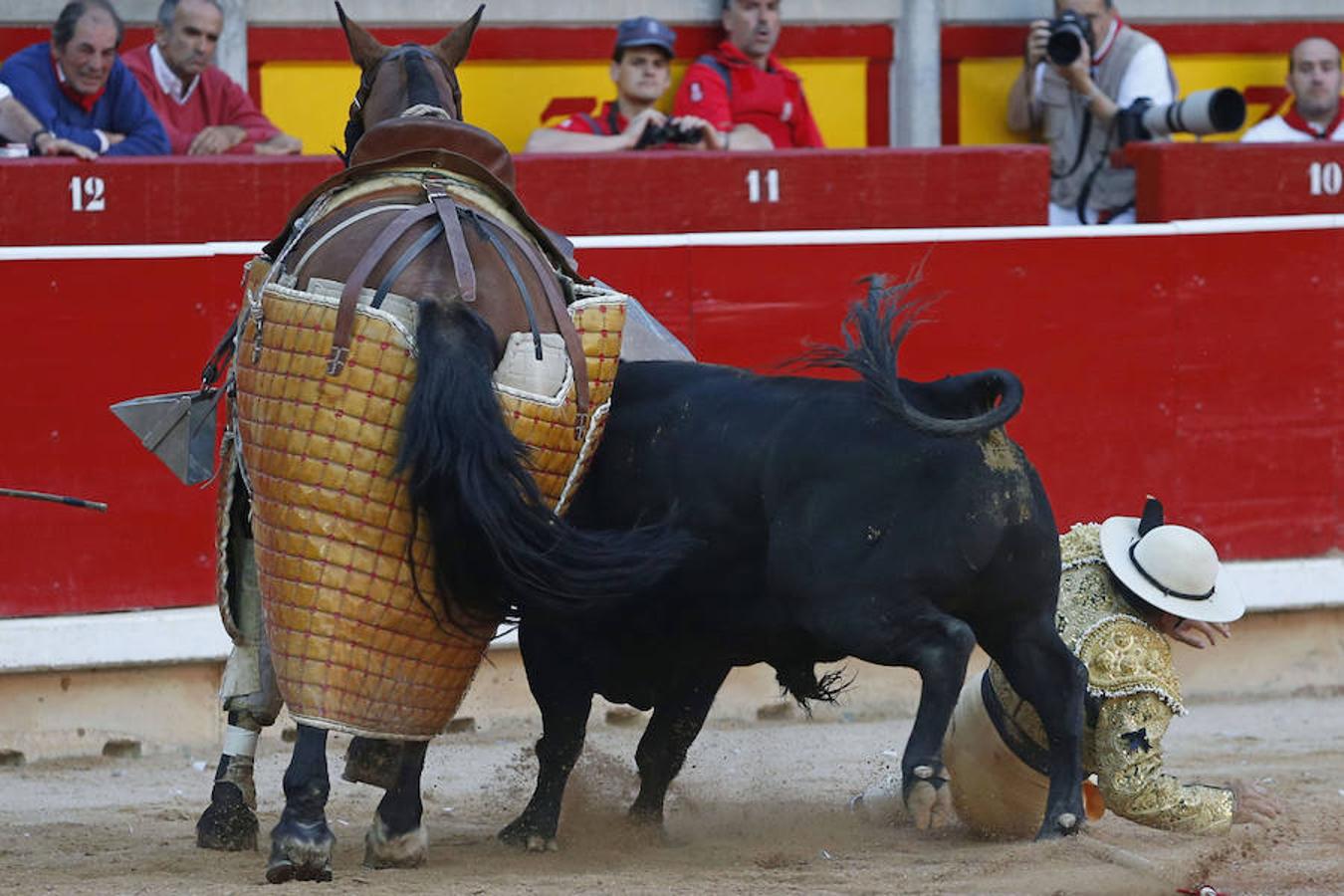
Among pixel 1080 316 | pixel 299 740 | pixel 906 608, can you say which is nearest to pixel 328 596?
pixel 299 740

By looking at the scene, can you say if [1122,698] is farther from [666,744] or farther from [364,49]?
[364,49]

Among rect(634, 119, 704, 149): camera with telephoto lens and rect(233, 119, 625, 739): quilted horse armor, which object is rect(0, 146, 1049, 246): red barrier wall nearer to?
rect(634, 119, 704, 149): camera with telephoto lens

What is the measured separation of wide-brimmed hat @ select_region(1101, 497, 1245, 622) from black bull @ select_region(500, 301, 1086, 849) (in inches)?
11.8

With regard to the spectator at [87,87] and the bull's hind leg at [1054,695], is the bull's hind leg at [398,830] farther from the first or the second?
the spectator at [87,87]

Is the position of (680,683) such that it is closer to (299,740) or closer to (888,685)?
(299,740)

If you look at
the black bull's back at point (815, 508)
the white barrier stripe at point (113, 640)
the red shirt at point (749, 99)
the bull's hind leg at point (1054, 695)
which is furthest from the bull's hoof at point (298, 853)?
the red shirt at point (749, 99)

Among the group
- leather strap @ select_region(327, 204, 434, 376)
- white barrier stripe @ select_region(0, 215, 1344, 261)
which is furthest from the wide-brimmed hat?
white barrier stripe @ select_region(0, 215, 1344, 261)

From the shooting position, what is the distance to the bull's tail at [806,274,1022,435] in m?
4.37

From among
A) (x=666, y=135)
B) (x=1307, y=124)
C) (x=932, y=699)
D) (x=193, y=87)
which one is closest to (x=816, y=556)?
(x=932, y=699)

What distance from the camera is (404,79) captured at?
16.6 ft

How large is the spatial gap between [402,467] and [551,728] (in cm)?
108

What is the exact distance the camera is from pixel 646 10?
8.44 m

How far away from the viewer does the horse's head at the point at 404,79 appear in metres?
5.02

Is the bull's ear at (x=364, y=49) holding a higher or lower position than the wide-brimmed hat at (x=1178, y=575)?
higher
